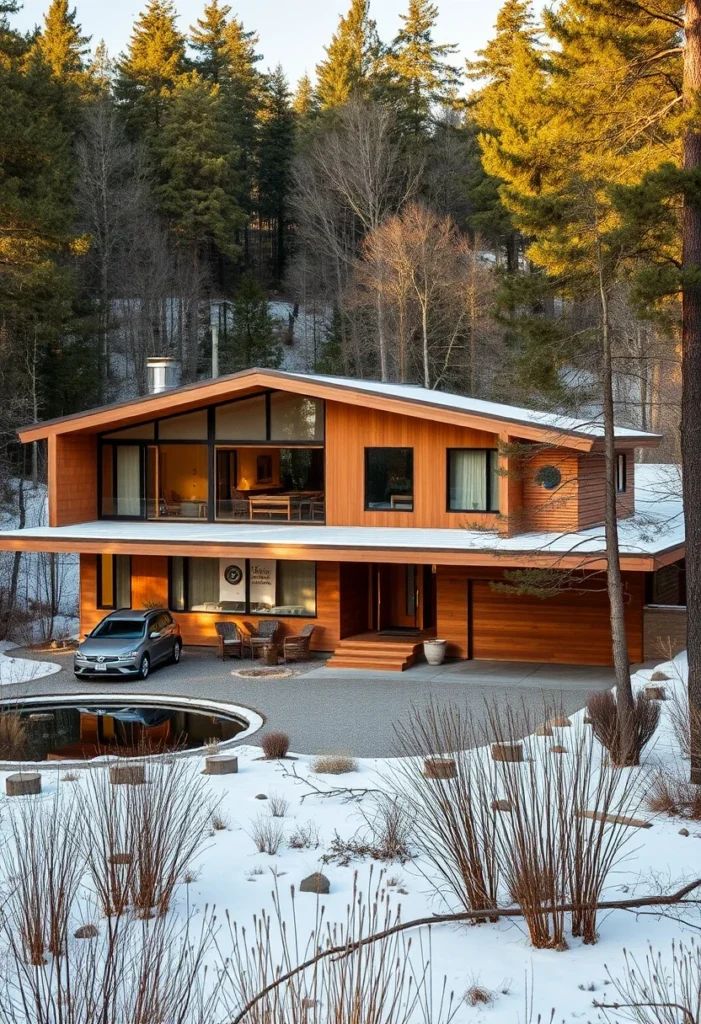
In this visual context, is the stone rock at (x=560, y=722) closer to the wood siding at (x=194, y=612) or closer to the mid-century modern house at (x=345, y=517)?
the mid-century modern house at (x=345, y=517)

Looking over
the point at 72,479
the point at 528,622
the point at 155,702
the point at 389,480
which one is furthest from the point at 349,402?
the point at 155,702

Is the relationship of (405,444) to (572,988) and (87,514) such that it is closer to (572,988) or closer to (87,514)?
(87,514)

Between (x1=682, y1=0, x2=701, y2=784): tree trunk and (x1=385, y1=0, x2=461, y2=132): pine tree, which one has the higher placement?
(x1=385, y1=0, x2=461, y2=132): pine tree

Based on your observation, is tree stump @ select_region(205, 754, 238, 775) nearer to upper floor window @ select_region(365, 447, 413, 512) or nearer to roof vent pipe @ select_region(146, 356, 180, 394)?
upper floor window @ select_region(365, 447, 413, 512)

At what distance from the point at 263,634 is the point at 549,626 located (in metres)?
6.17

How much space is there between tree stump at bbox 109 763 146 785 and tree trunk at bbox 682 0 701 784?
7.11 m

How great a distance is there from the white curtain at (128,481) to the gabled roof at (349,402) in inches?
30.5

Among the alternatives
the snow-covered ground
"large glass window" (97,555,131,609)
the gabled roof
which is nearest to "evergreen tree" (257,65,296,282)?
the gabled roof

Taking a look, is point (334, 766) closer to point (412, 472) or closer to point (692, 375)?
point (692, 375)

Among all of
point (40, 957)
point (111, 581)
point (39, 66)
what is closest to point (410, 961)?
point (40, 957)

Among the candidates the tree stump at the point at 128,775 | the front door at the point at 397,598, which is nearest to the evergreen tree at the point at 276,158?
the front door at the point at 397,598

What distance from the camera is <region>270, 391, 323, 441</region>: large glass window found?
2656cm

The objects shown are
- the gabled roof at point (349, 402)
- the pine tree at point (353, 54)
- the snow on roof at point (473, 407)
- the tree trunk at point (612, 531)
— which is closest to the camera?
the tree trunk at point (612, 531)

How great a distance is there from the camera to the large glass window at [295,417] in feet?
87.1
